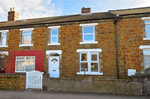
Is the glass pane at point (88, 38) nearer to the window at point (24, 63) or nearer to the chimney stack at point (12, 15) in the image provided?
the window at point (24, 63)

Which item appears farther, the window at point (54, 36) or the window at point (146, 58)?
the window at point (54, 36)

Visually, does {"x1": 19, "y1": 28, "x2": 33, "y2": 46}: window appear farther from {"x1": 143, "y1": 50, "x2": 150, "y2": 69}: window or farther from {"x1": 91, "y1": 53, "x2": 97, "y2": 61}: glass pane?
{"x1": 143, "y1": 50, "x2": 150, "y2": 69}: window

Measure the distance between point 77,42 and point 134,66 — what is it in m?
5.31

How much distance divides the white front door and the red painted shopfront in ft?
3.05

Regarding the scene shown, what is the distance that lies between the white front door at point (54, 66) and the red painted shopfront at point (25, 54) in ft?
3.05

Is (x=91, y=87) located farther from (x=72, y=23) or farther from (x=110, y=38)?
(x=72, y=23)

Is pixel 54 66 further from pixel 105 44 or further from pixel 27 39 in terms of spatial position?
pixel 105 44

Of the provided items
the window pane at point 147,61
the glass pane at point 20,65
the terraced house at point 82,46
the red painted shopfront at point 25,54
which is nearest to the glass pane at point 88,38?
the terraced house at point 82,46

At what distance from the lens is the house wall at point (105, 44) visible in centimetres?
929

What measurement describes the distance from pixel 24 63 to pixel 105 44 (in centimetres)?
845

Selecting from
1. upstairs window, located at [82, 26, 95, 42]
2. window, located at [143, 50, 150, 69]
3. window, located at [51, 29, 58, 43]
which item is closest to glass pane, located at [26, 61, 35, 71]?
window, located at [51, 29, 58, 43]

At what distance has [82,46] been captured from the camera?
10.2 metres

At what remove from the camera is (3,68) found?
1182cm

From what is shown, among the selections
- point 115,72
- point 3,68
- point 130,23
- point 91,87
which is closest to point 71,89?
point 91,87
